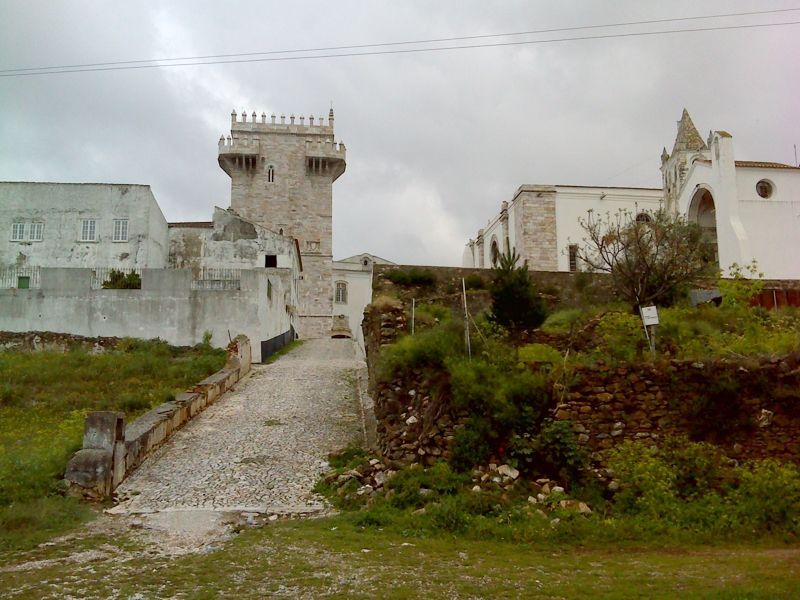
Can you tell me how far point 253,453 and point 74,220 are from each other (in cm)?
2385

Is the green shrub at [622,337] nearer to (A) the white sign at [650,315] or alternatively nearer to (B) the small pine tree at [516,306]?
(A) the white sign at [650,315]

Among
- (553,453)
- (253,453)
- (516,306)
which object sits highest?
(516,306)

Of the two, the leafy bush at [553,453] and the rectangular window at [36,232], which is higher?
the rectangular window at [36,232]

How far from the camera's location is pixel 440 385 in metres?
9.21

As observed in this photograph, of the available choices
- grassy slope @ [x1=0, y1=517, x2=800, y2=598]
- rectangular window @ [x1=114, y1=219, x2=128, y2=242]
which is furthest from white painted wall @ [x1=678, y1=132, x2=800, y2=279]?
rectangular window @ [x1=114, y1=219, x2=128, y2=242]

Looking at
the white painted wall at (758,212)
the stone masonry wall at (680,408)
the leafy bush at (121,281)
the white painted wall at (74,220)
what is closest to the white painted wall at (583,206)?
the white painted wall at (758,212)

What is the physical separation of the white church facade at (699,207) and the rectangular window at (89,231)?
827 inches

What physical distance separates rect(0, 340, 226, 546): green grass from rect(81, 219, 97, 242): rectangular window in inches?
441

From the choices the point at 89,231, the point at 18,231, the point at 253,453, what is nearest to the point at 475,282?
the point at 253,453

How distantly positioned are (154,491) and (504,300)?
7.54 metres

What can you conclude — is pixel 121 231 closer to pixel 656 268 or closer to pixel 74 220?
pixel 74 220

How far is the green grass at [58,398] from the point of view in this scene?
8.26 metres

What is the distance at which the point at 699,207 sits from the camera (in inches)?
1276

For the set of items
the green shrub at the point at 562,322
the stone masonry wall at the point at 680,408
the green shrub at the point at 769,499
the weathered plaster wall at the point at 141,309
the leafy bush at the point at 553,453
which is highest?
the weathered plaster wall at the point at 141,309
